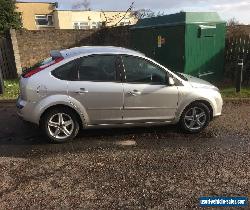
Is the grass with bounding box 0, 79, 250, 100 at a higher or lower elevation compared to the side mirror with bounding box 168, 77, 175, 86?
lower

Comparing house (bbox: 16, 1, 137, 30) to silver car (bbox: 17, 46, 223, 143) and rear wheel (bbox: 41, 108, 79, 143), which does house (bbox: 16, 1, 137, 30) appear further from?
rear wheel (bbox: 41, 108, 79, 143)

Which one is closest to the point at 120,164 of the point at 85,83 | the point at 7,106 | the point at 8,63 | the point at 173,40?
the point at 85,83

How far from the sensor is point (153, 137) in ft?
20.6

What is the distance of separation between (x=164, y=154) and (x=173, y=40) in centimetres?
550

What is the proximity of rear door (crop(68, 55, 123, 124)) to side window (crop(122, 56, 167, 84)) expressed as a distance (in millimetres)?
206

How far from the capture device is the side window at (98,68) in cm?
581

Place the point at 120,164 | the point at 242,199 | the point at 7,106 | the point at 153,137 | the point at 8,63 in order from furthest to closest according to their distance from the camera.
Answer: the point at 8,63, the point at 7,106, the point at 153,137, the point at 120,164, the point at 242,199

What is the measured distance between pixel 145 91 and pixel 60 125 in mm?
1652

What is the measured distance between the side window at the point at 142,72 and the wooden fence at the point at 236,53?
5779mm

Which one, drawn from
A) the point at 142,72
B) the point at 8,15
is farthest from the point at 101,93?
the point at 8,15

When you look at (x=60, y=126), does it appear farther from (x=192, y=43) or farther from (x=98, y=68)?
(x=192, y=43)

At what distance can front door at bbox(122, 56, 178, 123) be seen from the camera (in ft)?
19.5

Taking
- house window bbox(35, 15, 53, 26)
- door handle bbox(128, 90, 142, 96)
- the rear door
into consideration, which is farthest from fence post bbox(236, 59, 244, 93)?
house window bbox(35, 15, 53, 26)

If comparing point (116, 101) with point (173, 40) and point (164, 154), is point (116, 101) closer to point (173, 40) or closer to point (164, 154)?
point (164, 154)
